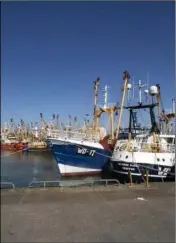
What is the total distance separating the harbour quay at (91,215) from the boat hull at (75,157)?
15.7 metres

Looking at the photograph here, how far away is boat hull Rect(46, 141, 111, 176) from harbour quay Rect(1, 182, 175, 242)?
15.7 metres

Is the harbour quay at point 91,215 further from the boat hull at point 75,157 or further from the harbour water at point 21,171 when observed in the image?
the boat hull at point 75,157

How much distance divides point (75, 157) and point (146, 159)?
321 inches

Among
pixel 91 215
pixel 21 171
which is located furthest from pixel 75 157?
pixel 91 215

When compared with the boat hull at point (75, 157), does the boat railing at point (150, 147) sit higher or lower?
higher

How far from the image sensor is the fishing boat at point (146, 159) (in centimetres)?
2247

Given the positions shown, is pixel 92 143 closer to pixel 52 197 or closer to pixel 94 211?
pixel 52 197

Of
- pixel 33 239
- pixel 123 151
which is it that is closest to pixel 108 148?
pixel 123 151

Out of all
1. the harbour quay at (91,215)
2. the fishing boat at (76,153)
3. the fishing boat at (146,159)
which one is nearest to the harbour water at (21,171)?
the harbour quay at (91,215)

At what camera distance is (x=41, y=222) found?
7574 mm

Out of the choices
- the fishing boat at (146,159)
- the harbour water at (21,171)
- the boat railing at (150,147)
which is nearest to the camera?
the harbour water at (21,171)

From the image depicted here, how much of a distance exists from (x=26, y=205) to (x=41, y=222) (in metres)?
2.21

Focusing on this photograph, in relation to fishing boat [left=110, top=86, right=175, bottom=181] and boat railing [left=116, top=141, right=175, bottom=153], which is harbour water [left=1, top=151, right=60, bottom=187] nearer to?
fishing boat [left=110, top=86, right=175, bottom=181]

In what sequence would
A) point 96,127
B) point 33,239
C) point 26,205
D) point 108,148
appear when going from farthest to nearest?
1. point 96,127
2. point 108,148
3. point 26,205
4. point 33,239
